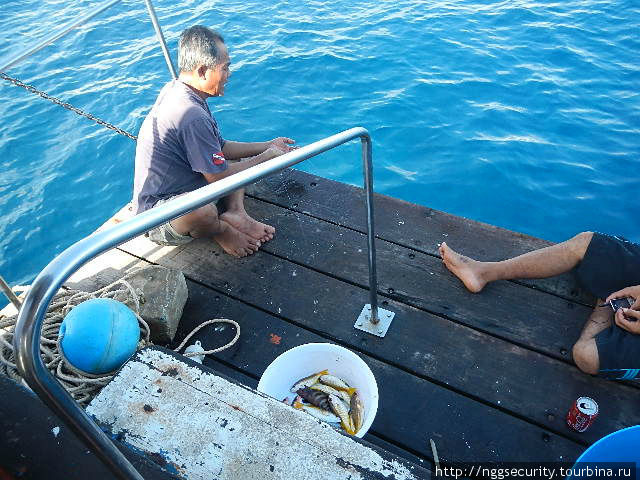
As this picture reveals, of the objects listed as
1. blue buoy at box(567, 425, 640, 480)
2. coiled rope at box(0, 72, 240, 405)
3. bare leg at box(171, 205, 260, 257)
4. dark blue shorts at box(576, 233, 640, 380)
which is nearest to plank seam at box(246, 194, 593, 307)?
dark blue shorts at box(576, 233, 640, 380)

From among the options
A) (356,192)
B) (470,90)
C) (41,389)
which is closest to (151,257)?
(356,192)

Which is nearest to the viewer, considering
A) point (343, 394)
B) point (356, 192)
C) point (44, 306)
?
point (44, 306)

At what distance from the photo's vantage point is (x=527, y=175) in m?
4.86

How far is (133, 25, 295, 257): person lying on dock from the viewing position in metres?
2.53

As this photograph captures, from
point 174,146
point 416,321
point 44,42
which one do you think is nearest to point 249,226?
point 174,146

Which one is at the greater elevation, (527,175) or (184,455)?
(184,455)

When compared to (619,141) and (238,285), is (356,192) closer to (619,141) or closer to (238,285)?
(238,285)

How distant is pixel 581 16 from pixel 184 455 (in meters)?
8.01

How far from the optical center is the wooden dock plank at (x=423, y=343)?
200cm

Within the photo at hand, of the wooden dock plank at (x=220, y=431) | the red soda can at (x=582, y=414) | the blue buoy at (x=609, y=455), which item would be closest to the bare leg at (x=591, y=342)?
the red soda can at (x=582, y=414)

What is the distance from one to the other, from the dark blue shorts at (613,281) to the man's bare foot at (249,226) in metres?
1.82

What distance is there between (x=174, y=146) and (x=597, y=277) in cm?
245

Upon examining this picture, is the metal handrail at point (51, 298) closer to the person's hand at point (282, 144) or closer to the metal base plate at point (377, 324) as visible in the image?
the metal base plate at point (377, 324)

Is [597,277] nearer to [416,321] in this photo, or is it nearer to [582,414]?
[582,414]
